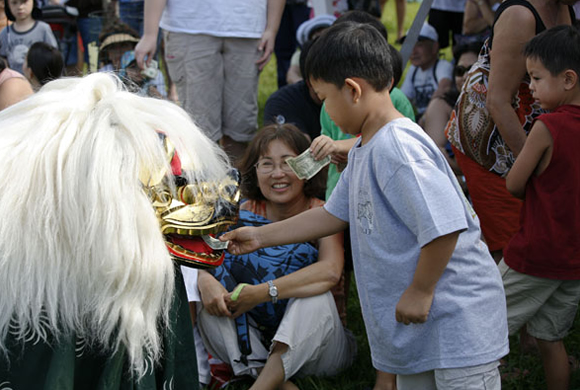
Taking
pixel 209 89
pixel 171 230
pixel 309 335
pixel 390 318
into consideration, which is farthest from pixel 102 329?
pixel 209 89

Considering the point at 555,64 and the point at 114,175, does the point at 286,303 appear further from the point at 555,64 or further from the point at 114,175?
the point at 114,175

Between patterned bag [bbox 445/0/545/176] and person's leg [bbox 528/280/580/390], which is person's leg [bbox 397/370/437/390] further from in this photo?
patterned bag [bbox 445/0/545/176]

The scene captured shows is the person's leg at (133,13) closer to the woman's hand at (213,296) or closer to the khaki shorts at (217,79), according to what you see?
the khaki shorts at (217,79)

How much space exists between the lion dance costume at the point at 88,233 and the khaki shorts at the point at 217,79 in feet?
8.39

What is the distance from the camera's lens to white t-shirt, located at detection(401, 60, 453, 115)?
5.64 m

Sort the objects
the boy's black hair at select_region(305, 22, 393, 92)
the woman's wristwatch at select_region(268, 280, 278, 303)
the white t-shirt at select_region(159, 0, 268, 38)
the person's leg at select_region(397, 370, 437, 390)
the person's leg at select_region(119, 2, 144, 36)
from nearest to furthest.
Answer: the boy's black hair at select_region(305, 22, 393, 92)
the person's leg at select_region(397, 370, 437, 390)
the woman's wristwatch at select_region(268, 280, 278, 303)
the white t-shirt at select_region(159, 0, 268, 38)
the person's leg at select_region(119, 2, 144, 36)

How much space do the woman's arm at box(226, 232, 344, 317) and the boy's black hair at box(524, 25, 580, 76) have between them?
1160mm

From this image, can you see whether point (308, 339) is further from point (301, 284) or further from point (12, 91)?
point (12, 91)

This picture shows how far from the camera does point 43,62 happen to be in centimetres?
509

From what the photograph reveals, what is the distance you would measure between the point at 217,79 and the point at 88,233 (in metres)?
2.94

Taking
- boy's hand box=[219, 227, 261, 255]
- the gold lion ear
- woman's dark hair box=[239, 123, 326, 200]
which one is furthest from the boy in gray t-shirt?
woman's dark hair box=[239, 123, 326, 200]

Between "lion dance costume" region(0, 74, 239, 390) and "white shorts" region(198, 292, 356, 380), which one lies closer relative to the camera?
"lion dance costume" region(0, 74, 239, 390)

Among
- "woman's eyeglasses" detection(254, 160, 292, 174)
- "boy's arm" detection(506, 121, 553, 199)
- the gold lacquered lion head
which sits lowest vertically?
"woman's eyeglasses" detection(254, 160, 292, 174)

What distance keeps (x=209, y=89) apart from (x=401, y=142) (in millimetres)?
2577
